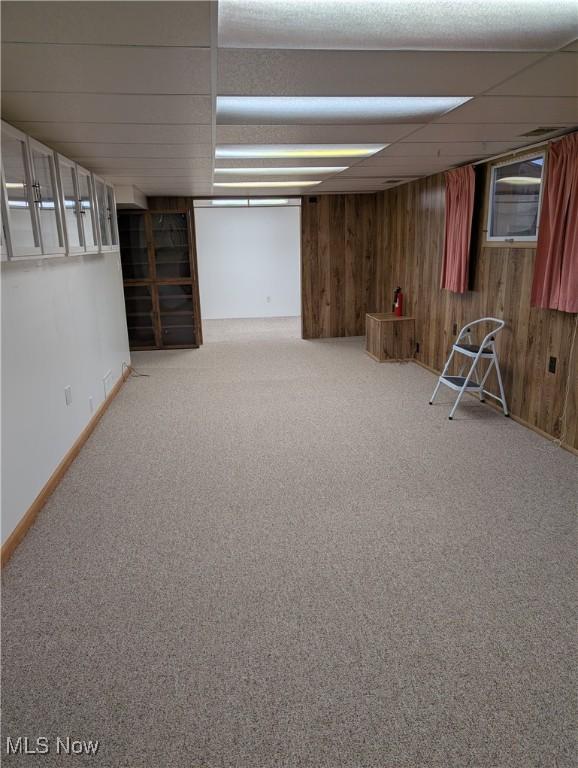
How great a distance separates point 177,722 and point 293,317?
901 cm

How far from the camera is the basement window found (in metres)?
3.96

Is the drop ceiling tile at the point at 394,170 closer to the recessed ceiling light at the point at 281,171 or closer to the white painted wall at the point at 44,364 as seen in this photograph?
the recessed ceiling light at the point at 281,171

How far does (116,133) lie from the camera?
2977 millimetres

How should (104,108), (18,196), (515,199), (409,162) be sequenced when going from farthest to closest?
(409,162)
(515,199)
(18,196)
(104,108)

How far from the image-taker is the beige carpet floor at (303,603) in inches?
63.6

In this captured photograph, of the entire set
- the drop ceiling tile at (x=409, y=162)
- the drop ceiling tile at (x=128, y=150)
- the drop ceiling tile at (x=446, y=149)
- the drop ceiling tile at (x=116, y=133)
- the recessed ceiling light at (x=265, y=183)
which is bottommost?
the drop ceiling tile at (x=116, y=133)

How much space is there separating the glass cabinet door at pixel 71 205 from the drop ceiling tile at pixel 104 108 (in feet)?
3.27

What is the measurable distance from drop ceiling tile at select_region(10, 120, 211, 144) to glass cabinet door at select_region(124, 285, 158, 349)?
14.0ft

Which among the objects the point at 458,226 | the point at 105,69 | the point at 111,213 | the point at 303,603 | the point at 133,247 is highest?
the point at 105,69

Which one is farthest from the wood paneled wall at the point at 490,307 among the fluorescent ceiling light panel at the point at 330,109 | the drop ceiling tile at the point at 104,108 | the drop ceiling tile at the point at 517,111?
the drop ceiling tile at the point at 104,108

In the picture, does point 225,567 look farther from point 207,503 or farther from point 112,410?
point 112,410

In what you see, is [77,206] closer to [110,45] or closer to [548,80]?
[110,45]

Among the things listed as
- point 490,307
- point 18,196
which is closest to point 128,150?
point 18,196

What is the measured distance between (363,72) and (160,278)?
580cm
